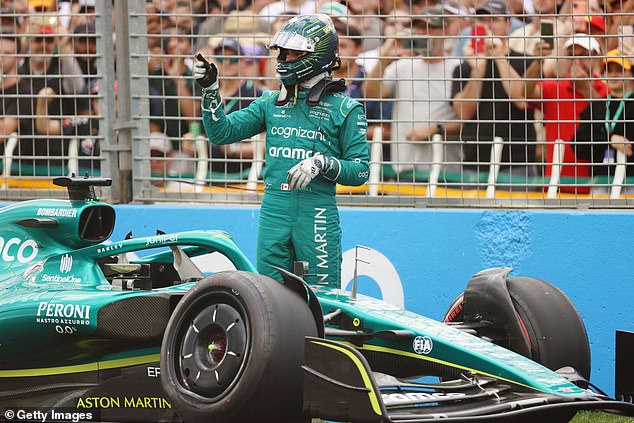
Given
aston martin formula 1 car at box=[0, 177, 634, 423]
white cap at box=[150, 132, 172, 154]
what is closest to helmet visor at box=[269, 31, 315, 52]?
aston martin formula 1 car at box=[0, 177, 634, 423]

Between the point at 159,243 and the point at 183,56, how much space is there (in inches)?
113

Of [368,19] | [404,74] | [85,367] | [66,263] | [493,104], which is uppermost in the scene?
[368,19]

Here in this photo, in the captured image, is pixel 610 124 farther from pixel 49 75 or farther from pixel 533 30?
pixel 49 75

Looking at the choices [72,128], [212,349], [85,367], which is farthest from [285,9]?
[212,349]

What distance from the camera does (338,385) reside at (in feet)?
13.8

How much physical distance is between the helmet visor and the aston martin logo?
164cm

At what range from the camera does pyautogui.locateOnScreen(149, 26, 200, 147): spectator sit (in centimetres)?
788

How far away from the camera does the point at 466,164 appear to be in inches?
295

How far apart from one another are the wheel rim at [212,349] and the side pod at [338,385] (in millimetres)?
284

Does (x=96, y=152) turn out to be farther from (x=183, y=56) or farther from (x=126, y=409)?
(x=126, y=409)

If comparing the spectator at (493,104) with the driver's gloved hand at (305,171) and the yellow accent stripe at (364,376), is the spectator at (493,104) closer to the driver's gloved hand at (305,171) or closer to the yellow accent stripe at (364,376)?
the driver's gloved hand at (305,171)

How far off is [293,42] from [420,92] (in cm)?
175

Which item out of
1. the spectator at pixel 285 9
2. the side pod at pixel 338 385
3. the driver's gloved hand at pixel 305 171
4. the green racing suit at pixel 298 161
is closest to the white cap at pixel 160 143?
the spectator at pixel 285 9

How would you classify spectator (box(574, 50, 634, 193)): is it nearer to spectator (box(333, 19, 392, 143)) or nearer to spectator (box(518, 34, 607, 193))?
spectator (box(518, 34, 607, 193))
